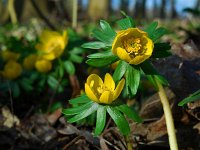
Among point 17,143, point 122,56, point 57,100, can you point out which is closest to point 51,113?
point 57,100

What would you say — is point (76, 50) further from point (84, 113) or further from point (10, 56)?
point (84, 113)

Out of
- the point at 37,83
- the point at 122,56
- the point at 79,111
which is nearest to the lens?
the point at 122,56

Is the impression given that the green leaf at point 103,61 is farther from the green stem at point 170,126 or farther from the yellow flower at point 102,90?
the green stem at point 170,126

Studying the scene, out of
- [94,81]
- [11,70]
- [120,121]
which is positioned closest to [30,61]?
[11,70]

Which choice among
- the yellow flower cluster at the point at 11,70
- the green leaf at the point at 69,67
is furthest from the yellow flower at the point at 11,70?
the green leaf at the point at 69,67

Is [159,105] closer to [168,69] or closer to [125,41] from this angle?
[168,69]

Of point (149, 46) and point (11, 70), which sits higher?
point (149, 46)

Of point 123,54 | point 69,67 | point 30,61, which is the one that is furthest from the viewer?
point 30,61
